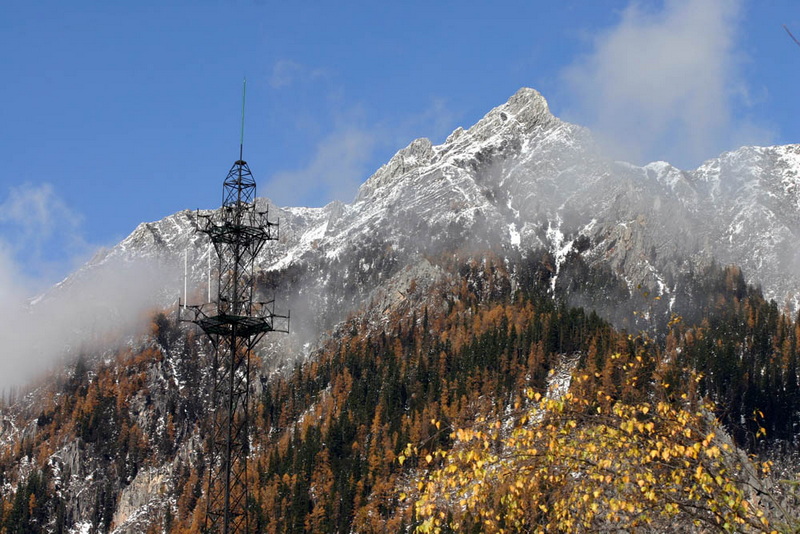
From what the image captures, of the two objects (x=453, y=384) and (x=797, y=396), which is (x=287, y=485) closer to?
(x=453, y=384)

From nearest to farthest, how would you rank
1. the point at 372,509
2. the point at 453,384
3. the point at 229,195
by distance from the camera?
the point at 229,195 → the point at 372,509 → the point at 453,384

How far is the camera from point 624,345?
529 feet

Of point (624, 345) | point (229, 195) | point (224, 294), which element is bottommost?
point (224, 294)

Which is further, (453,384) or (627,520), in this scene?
(453,384)

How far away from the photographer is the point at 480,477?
61.4ft

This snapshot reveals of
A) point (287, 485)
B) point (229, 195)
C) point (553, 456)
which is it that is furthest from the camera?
point (287, 485)

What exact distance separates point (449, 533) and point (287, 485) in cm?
6951

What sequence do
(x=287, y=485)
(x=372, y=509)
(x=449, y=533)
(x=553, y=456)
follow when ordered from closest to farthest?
(x=553, y=456) → (x=449, y=533) → (x=372, y=509) → (x=287, y=485)

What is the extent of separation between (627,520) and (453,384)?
7059 inches

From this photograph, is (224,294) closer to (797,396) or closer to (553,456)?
(553,456)

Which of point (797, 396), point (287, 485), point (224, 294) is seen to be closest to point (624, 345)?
point (797, 396)

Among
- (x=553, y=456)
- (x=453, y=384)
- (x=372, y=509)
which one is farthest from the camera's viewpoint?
(x=453, y=384)

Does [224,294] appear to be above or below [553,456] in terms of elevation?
above

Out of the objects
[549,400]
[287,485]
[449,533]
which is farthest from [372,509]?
[549,400]
